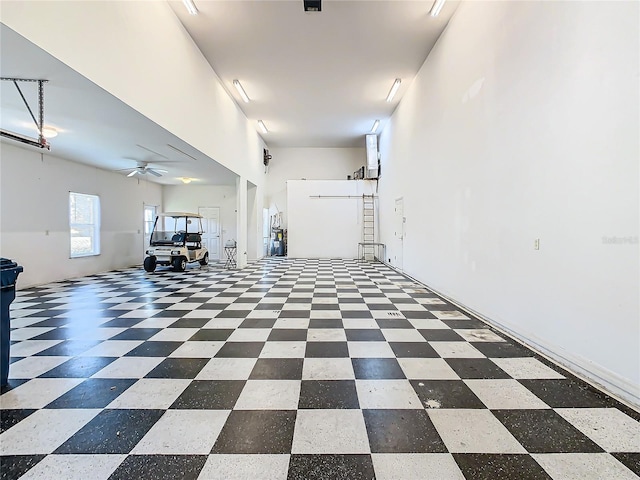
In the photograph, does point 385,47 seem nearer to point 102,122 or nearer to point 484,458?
point 102,122

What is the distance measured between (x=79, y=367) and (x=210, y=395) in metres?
1.30

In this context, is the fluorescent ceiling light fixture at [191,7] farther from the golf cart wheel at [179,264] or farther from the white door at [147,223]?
the white door at [147,223]

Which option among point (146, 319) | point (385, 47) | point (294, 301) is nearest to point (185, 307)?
point (146, 319)

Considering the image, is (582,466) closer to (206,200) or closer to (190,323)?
(190,323)

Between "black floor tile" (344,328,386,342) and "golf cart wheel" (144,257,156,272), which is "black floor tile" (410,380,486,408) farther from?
"golf cart wheel" (144,257,156,272)

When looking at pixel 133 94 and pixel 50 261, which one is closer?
pixel 133 94

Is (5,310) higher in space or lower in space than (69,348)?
higher

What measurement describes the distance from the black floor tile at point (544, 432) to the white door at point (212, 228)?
36.4 feet

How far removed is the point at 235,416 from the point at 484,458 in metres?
1.37

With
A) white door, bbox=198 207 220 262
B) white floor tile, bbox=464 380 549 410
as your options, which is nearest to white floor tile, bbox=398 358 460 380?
white floor tile, bbox=464 380 549 410

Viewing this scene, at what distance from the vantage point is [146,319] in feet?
12.3

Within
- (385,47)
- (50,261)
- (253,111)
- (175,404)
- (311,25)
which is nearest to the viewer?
(175,404)

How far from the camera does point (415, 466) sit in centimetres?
142

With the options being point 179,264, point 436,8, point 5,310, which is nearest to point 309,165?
point 179,264
